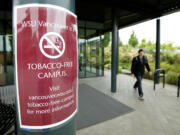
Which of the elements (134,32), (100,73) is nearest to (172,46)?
(134,32)

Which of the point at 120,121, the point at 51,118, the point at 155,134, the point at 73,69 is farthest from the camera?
the point at 120,121

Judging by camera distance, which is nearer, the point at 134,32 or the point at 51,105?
the point at 51,105

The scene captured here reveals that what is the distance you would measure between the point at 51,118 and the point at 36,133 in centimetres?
18

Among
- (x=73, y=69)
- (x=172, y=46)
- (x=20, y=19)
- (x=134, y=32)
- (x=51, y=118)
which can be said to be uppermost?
(x=134, y=32)

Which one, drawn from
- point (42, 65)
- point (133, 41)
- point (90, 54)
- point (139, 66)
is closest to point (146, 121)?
point (139, 66)

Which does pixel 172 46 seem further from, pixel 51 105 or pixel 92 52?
pixel 51 105

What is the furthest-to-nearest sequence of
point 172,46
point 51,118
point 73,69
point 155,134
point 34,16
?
point 172,46
point 155,134
point 73,69
point 51,118
point 34,16

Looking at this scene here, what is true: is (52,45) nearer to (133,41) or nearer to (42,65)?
(42,65)

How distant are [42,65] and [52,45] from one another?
0.62 feet

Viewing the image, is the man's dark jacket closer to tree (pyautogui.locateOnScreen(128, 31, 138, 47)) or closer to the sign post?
the sign post

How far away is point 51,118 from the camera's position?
105 cm

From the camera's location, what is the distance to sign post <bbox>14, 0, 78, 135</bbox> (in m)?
0.95

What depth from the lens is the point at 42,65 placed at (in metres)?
0.97

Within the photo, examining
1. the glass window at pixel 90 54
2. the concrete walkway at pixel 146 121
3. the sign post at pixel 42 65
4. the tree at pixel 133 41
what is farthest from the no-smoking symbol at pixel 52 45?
the tree at pixel 133 41
